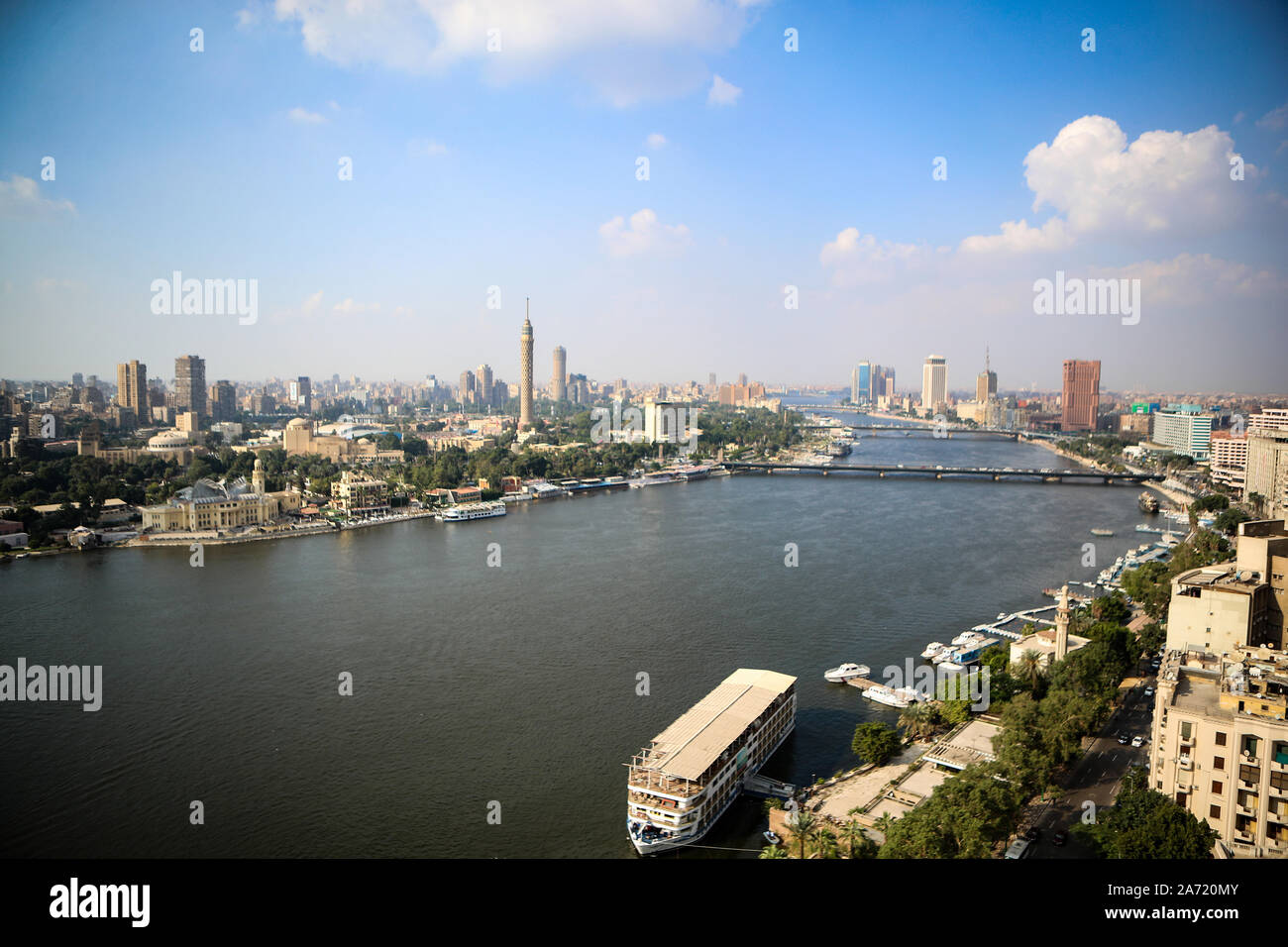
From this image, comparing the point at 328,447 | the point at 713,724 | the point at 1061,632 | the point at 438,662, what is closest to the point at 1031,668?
the point at 1061,632

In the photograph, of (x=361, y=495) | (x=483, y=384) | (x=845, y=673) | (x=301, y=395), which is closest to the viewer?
(x=845, y=673)

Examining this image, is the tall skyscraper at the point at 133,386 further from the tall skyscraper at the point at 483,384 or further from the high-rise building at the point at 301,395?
the tall skyscraper at the point at 483,384

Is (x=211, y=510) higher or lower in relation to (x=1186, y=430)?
lower

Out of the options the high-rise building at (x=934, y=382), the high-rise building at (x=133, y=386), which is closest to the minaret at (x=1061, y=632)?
the high-rise building at (x=133, y=386)

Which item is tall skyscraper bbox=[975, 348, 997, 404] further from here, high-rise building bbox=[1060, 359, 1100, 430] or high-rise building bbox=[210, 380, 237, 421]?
high-rise building bbox=[210, 380, 237, 421]

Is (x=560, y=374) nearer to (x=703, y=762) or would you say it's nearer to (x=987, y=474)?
(x=987, y=474)
